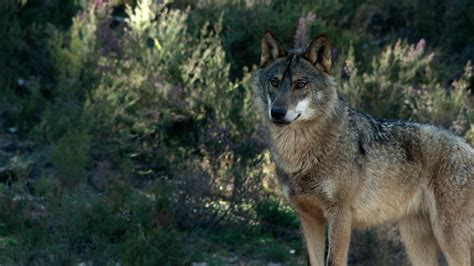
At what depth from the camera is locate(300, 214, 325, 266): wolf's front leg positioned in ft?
23.0

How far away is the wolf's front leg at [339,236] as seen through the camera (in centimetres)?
682

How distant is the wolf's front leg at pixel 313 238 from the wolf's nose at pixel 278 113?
2.78 feet

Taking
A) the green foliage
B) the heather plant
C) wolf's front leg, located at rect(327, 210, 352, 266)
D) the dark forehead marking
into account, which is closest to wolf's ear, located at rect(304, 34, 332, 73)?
the dark forehead marking

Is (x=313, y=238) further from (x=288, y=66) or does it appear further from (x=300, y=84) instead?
(x=288, y=66)

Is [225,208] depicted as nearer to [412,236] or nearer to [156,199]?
[156,199]

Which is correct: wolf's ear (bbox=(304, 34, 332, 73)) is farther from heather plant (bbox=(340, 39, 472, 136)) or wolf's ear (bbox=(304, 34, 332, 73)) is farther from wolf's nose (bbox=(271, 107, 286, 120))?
heather plant (bbox=(340, 39, 472, 136))

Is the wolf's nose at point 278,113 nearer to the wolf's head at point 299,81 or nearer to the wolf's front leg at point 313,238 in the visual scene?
the wolf's head at point 299,81

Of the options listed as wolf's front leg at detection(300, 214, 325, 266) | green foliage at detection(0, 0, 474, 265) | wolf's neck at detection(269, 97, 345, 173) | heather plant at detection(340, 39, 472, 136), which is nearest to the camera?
wolf's neck at detection(269, 97, 345, 173)

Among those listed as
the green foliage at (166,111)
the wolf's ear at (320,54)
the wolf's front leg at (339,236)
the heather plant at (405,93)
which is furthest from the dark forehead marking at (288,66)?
the heather plant at (405,93)

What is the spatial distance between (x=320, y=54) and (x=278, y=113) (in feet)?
2.14

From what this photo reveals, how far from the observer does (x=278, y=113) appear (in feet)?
21.7

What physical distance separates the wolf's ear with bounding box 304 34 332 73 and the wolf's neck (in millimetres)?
302

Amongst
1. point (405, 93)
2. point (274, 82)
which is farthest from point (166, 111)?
point (274, 82)

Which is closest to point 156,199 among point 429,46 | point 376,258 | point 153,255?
point 153,255
